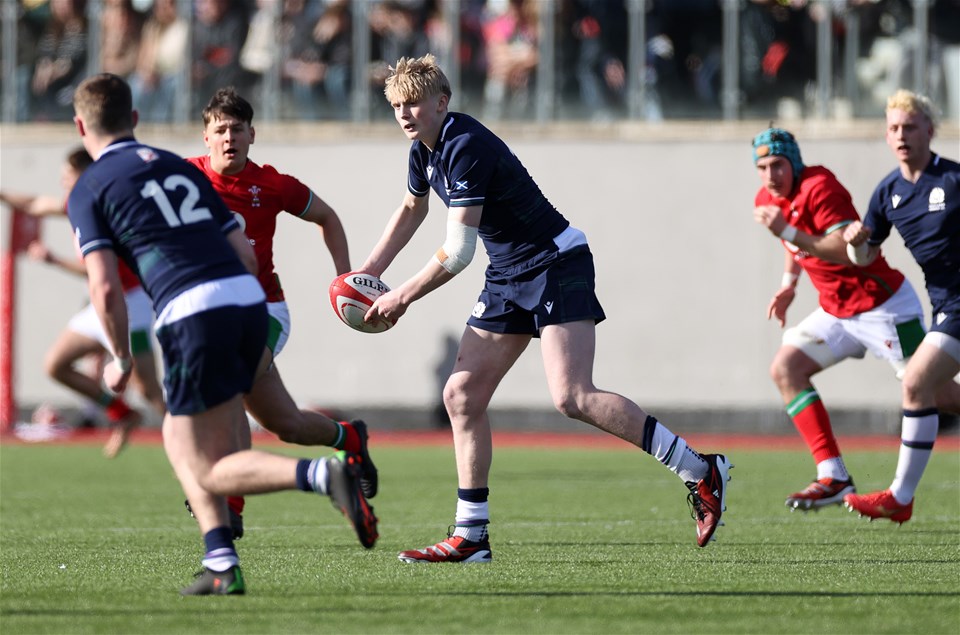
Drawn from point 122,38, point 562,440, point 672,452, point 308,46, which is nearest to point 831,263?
point 672,452

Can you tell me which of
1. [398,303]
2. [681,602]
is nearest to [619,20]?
[398,303]

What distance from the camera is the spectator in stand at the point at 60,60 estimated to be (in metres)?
19.7

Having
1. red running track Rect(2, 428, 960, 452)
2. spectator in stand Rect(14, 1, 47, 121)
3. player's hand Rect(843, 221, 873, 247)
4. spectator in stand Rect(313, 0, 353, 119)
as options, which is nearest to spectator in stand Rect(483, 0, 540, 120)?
spectator in stand Rect(313, 0, 353, 119)

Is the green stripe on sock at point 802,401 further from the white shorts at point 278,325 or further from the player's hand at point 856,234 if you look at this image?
the white shorts at point 278,325

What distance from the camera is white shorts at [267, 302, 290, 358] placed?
745cm

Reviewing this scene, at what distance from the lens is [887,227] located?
837cm

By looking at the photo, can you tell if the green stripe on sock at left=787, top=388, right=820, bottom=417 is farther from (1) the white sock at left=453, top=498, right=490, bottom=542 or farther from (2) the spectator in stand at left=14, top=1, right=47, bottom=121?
(2) the spectator in stand at left=14, top=1, right=47, bottom=121

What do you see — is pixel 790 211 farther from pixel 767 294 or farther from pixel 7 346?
pixel 7 346

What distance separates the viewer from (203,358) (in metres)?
5.30

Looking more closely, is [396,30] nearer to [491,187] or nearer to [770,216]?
[770,216]

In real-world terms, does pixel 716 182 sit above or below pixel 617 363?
above

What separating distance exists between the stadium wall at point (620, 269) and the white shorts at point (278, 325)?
35.8 ft

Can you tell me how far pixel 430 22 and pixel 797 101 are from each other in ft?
Result: 15.2

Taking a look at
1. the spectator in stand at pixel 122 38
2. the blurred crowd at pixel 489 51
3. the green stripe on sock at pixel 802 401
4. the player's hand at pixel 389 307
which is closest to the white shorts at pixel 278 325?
the player's hand at pixel 389 307
